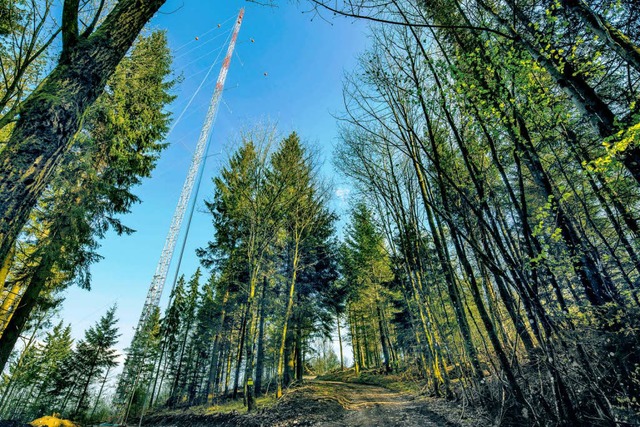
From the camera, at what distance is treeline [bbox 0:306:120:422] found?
1856 centimetres

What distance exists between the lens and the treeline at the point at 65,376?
18.6 m

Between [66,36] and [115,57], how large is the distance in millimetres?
281

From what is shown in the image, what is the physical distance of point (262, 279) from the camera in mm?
11992

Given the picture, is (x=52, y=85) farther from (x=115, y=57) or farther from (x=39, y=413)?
(x=39, y=413)

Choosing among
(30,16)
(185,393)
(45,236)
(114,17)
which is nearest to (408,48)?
(114,17)

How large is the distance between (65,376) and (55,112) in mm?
29490

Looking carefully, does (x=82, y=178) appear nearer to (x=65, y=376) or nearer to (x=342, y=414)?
(x=342, y=414)

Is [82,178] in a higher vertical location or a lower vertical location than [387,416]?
higher

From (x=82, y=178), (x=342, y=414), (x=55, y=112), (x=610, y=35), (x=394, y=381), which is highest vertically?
(x=82, y=178)

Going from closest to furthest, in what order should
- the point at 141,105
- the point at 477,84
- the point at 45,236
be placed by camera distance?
1. the point at 477,84
2. the point at 45,236
3. the point at 141,105

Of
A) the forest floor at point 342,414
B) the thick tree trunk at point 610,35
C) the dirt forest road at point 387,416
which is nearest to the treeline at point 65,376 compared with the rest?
the forest floor at point 342,414

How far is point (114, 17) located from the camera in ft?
6.59

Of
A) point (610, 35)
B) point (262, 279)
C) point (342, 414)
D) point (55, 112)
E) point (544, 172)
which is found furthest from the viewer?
point (262, 279)

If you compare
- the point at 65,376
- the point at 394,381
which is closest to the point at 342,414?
the point at 394,381
